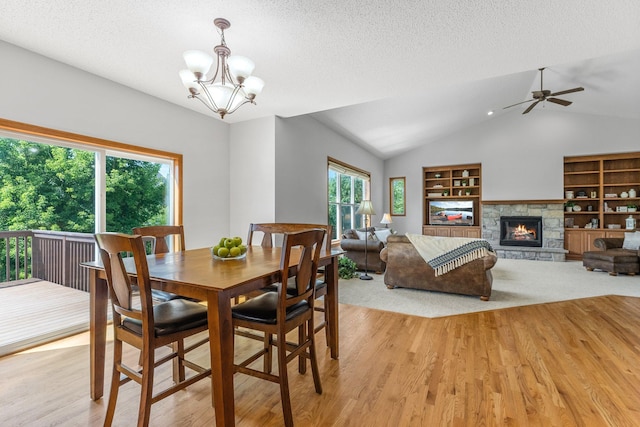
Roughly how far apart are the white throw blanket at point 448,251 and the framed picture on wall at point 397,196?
5.09 meters

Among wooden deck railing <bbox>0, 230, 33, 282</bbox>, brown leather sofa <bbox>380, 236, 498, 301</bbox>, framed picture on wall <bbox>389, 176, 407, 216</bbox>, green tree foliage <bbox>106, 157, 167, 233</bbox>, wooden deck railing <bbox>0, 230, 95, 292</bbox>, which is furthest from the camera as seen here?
framed picture on wall <bbox>389, 176, 407, 216</bbox>

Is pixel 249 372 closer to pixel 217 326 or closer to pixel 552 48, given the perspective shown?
pixel 217 326

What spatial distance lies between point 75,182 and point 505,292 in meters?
5.35

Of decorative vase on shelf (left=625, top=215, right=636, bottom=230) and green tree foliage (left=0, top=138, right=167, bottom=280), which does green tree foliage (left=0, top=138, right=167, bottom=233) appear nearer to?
green tree foliage (left=0, top=138, right=167, bottom=280)

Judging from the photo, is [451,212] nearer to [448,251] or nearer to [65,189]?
[448,251]

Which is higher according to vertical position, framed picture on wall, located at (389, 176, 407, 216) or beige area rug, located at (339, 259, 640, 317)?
framed picture on wall, located at (389, 176, 407, 216)

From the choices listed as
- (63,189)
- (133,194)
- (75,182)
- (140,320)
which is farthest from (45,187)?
(140,320)

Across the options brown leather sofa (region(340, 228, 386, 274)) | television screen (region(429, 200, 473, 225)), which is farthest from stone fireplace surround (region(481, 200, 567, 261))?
brown leather sofa (region(340, 228, 386, 274))

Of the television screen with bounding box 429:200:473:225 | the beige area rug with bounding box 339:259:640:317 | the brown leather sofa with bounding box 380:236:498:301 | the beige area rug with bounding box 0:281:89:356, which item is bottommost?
the beige area rug with bounding box 339:259:640:317

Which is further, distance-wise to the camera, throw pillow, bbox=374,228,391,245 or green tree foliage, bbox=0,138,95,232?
throw pillow, bbox=374,228,391,245

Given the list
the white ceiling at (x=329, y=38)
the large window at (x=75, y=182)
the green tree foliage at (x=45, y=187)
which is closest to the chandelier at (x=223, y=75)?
the white ceiling at (x=329, y=38)

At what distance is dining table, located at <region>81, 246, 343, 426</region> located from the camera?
4.55 ft

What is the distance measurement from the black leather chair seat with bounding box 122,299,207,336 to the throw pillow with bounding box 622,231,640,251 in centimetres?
737

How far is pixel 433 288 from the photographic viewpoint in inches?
164
